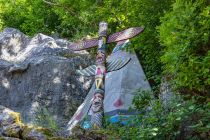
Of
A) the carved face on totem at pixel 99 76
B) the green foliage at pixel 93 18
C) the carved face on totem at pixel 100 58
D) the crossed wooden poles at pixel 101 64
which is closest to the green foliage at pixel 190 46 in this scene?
the green foliage at pixel 93 18

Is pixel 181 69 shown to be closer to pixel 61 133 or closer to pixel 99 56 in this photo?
pixel 61 133

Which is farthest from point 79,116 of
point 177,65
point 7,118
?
point 7,118

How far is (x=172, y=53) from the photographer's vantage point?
5902 mm

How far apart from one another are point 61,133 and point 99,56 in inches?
117

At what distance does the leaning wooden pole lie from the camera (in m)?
7.15

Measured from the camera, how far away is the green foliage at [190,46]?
19.0 feet

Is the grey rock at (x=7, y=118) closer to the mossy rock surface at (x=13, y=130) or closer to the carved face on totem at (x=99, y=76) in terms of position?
the mossy rock surface at (x=13, y=130)

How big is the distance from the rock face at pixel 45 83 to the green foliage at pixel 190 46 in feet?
13.2

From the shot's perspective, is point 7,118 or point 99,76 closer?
point 7,118

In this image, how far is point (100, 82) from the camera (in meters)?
7.64

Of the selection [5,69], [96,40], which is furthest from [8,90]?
[96,40]

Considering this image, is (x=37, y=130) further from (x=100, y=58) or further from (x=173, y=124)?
(x=100, y=58)

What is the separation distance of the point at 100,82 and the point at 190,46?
2.20 meters

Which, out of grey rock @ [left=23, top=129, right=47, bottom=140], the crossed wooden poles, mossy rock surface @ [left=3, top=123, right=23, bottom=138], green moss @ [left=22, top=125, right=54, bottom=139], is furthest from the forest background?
mossy rock surface @ [left=3, top=123, right=23, bottom=138]
